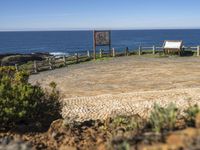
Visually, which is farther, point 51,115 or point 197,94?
point 197,94

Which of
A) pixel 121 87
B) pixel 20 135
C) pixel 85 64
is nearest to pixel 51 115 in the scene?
pixel 20 135

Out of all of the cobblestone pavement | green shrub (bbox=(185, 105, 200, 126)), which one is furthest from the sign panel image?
green shrub (bbox=(185, 105, 200, 126))

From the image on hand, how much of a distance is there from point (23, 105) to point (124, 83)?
1455 centimetres

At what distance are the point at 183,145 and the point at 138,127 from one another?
2.65 meters

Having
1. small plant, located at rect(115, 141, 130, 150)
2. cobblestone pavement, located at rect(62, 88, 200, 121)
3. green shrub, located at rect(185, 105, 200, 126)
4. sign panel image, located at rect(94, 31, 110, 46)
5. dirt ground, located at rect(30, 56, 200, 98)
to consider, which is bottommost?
dirt ground, located at rect(30, 56, 200, 98)

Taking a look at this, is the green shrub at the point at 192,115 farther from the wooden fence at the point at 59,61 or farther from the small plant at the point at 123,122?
the wooden fence at the point at 59,61

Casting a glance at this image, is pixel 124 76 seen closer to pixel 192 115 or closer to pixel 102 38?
pixel 102 38

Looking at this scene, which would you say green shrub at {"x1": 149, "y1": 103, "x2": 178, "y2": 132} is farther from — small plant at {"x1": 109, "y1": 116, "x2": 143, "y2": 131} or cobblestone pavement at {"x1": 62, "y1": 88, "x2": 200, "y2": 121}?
cobblestone pavement at {"x1": 62, "y1": 88, "x2": 200, "y2": 121}

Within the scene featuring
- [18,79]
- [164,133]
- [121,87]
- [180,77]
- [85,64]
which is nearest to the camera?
[164,133]

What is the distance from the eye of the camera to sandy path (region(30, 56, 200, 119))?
56.2 ft

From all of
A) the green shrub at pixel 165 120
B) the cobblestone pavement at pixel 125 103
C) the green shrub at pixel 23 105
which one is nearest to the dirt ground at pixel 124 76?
the cobblestone pavement at pixel 125 103

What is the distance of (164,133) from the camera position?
671 centimetres

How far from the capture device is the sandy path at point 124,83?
1714 centimetres

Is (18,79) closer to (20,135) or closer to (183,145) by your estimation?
(20,135)
